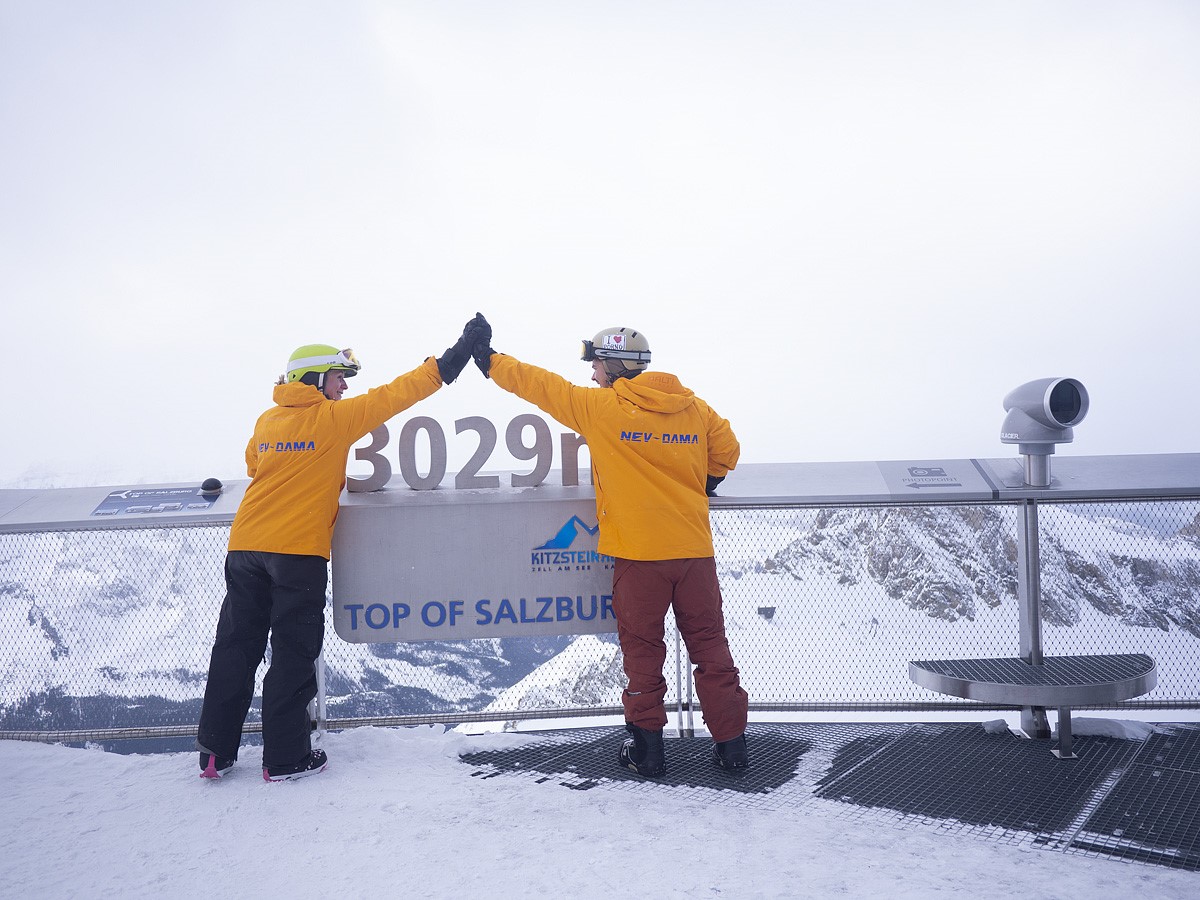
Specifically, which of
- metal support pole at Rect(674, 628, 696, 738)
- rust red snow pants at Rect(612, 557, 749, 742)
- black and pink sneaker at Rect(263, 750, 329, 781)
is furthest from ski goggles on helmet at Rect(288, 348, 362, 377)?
metal support pole at Rect(674, 628, 696, 738)

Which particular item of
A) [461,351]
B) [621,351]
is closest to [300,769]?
[461,351]

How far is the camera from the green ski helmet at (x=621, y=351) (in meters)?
4.62

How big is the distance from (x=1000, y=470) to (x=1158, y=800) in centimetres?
187

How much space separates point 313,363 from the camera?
14.9 feet

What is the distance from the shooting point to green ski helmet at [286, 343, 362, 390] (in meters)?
4.55

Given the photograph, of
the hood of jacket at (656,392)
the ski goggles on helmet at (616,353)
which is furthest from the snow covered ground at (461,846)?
the ski goggles on helmet at (616,353)

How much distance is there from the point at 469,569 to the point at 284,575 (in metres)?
1.00

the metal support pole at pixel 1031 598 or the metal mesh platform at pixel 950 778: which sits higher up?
the metal support pole at pixel 1031 598

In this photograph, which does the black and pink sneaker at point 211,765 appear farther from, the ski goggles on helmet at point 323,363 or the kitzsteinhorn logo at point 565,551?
the ski goggles on helmet at point 323,363

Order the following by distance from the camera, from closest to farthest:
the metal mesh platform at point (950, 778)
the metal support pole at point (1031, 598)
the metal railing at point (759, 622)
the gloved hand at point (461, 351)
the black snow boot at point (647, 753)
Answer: the metal mesh platform at point (950, 778)
the black snow boot at point (647, 753)
the gloved hand at point (461, 351)
the metal support pole at point (1031, 598)
the metal railing at point (759, 622)

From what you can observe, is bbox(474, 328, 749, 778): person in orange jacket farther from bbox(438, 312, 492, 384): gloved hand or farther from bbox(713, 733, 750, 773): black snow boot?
bbox(438, 312, 492, 384): gloved hand

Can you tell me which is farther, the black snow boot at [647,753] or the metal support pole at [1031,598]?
the metal support pole at [1031,598]

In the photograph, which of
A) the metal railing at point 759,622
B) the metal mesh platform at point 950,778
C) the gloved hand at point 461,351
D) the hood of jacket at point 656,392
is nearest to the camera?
the metal mesh platform at point 950,778

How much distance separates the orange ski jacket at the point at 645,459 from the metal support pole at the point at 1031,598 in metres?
1.83
